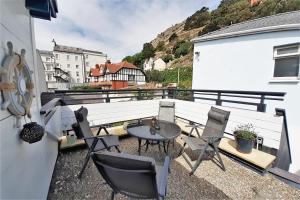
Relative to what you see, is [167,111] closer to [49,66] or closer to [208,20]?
[49,66]

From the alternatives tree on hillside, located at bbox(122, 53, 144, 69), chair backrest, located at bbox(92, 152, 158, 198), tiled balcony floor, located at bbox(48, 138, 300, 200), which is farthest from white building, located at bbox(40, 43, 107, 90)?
chair backrest, located at bbox(92, 152, 158, 198)

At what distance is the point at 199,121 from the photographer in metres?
4.16

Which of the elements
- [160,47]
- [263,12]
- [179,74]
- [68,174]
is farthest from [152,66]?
[68,174]

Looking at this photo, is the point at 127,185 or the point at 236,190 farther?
the point at 236,190

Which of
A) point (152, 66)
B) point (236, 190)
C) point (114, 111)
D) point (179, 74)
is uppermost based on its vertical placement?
point (152, 66)

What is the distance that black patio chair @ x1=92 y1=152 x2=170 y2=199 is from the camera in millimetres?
1183

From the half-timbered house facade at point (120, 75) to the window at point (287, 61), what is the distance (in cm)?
1957

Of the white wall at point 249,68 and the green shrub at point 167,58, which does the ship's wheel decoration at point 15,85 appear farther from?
the green shrub at point 167,58

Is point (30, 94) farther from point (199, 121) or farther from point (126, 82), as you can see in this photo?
point (126, 82)

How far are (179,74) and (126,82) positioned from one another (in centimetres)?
892

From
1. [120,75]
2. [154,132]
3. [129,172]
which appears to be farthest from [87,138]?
[120,75]

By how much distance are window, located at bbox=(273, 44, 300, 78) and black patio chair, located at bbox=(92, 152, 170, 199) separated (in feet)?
17.5

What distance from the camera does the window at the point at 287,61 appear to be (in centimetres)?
452

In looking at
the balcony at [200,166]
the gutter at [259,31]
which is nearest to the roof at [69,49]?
the gutter at [259,31]
